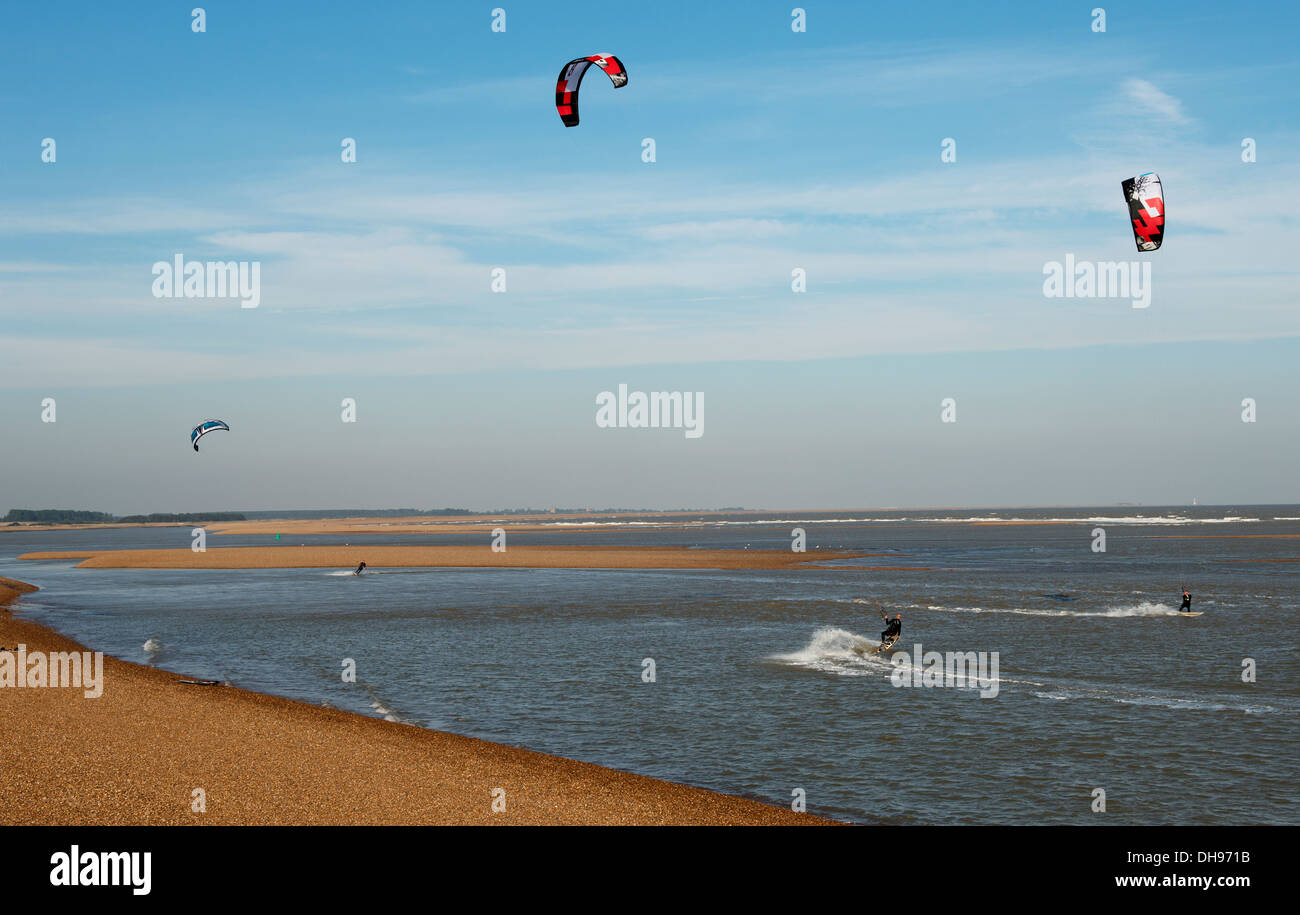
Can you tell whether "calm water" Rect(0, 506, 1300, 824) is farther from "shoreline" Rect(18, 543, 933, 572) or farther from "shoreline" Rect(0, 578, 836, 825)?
"shoreline" Rect(18, 543, 933, 572)

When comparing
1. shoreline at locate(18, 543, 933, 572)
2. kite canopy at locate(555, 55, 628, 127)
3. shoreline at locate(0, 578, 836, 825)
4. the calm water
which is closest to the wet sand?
shoreline at locate(18, 543, 933, 572)

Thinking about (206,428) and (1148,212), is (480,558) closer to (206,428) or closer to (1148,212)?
(206,428)

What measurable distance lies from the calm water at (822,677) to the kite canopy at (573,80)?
13.5 m

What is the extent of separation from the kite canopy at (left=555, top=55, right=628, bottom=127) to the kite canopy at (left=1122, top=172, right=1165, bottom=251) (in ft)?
42.2

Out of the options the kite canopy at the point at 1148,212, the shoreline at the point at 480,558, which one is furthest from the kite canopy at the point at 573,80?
the shoreline at the point at 480,558

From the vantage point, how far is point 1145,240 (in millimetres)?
23406

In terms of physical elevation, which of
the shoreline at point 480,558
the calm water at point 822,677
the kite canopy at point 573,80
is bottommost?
the shoreline at point 480,558

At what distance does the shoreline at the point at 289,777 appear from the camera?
37.7ft

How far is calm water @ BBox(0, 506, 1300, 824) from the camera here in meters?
14.5

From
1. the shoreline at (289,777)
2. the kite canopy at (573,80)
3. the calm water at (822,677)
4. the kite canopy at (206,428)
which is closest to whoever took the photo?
the shoreline at (289,777)

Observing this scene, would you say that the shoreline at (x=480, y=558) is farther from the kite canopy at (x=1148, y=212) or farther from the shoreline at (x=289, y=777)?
the shoreline at (x=289, y=777)

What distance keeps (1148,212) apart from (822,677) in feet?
45.3

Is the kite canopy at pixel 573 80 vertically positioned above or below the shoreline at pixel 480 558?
above
